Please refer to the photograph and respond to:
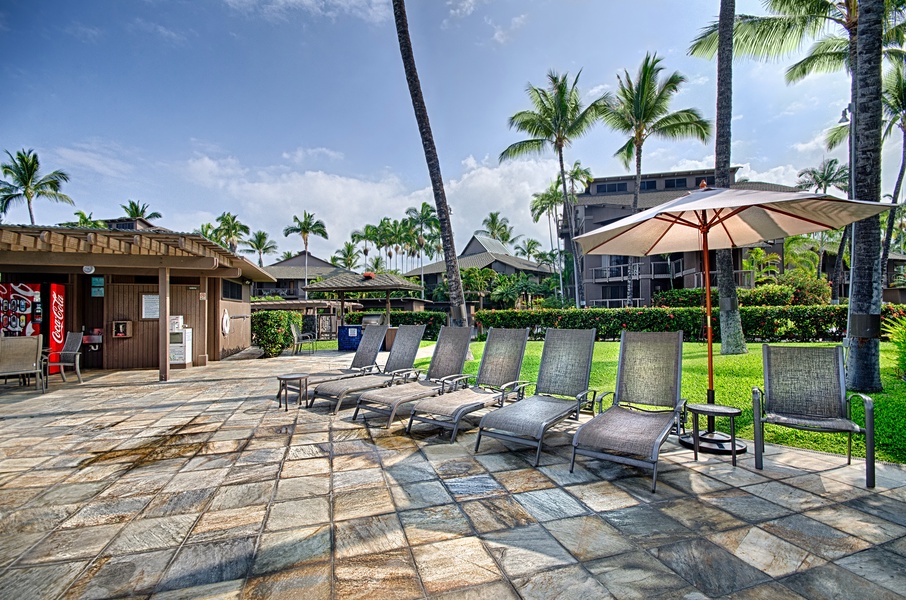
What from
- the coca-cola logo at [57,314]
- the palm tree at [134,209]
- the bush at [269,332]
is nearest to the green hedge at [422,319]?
the bush at [269,332]

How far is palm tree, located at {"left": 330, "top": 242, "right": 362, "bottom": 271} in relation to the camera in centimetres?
5884

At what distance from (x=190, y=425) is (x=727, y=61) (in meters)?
11.6

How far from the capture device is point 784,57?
40.9 feet

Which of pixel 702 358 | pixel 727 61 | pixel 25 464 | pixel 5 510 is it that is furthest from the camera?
pixel 702 358

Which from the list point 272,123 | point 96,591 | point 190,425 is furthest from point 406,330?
point 272,123

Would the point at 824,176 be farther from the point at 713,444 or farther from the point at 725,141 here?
the point at 713,444

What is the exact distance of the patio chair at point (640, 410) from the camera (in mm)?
3574

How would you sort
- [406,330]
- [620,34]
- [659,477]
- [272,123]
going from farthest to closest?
[272,123]
[620,34]
[406,330]
[659,477]

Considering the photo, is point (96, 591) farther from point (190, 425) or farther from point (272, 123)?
point (272, 123)

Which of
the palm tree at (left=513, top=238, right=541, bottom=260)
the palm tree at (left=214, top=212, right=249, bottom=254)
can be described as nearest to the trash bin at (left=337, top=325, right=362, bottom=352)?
the palm tree at (left=214, top=212, right=249, bottom=254)

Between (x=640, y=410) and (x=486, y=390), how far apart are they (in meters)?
1.98

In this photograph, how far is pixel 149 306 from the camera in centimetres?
1163

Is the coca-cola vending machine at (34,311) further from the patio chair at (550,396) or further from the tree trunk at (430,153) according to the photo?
the patio chair at (550,396)

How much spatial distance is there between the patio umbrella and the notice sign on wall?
1150 centimetres
